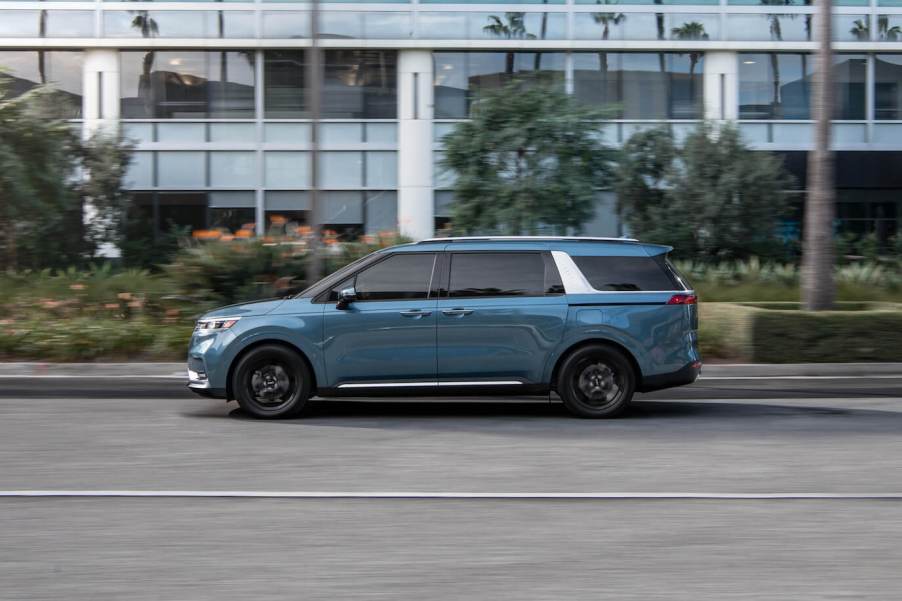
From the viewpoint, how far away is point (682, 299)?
32.8ft

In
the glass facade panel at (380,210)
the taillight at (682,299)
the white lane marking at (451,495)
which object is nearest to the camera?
the white lane marking at (451,495)

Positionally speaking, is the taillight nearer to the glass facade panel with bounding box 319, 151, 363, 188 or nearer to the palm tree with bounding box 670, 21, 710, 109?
the glass facade panel with bounding box 319, 151, 363, 188

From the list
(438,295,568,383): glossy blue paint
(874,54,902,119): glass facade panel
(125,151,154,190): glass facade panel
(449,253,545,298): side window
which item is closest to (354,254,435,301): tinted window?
(449,253,545,298): side window

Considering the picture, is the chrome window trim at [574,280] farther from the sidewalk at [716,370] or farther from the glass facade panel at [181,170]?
the glass facade panel at [181,170]

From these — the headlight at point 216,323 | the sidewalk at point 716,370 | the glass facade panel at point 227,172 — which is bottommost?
the sidewalk at point 716,370

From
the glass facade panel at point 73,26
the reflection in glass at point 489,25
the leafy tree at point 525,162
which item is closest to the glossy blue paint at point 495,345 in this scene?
the leafy tree at point 525,162

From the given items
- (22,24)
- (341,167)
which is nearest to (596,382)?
(341,167)

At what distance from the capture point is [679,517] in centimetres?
600

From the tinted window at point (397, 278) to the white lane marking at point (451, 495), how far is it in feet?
11.6

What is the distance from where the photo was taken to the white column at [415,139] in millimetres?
30859

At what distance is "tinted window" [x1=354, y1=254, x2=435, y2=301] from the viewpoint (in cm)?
998

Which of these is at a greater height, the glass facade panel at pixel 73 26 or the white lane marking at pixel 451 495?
the glass facade panel at pixel 73 26

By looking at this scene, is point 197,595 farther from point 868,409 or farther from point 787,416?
point 868,409

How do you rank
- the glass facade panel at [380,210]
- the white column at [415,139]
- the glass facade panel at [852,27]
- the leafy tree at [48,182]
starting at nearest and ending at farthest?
1. the leafy tree at [48,182]
2. the white column at [415,139]
3. the glass facade panel at [380,210]
4. the glass facade panel at [852,27]
